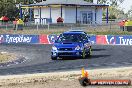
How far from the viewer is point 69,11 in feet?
246

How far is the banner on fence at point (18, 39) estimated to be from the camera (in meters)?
43.5

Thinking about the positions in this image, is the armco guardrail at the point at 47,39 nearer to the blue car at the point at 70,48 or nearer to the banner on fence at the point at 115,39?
the banner on fence at the point at 115,39

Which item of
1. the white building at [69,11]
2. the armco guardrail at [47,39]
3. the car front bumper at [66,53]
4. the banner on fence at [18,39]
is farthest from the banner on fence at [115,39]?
the white building at [69,11]

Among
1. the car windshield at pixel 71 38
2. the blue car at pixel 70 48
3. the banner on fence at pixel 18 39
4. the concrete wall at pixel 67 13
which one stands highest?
the concrete wall at pixel 67 13

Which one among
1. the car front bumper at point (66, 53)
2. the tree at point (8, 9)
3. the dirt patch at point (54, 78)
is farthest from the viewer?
the tree at point (8, 9)

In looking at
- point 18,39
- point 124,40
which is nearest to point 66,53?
point 124,40

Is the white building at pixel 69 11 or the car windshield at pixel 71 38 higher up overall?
the white building at pixel 69 11

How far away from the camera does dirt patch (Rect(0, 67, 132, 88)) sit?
51.2 feet

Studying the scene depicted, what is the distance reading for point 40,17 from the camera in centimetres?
7775

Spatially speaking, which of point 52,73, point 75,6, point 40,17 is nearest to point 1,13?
point 40,17

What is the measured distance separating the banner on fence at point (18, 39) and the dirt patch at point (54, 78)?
24.0 metres

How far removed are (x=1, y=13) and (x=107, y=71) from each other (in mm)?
71565

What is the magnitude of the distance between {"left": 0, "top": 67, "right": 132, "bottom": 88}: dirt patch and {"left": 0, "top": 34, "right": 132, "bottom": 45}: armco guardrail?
20649 millimetres

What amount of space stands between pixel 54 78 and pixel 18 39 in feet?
88.2
